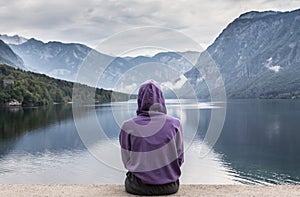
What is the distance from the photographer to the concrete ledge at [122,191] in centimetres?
837

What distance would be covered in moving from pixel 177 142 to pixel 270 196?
2.67 m

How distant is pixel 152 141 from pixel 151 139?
0.13ft

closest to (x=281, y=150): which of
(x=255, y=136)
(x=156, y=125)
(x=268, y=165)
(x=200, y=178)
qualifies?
(x=268, y=165)

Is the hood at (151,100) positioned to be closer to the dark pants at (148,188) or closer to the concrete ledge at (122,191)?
the dark pants at (148,188)

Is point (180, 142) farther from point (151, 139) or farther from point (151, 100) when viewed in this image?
point (151, 100)

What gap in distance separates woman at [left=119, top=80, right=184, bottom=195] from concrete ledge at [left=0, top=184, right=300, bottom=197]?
102 centimetres

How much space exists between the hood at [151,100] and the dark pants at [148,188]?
1378 millimetres

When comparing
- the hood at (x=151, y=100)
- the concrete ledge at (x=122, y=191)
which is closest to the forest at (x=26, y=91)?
the concrete ledge at (x=122, y=191)

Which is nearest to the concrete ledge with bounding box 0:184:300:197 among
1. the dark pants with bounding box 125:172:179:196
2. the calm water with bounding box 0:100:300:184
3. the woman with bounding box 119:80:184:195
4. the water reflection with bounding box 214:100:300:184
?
the dark pants with bounding box 125:172:179:196

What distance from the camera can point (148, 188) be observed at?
725cm

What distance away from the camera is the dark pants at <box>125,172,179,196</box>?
285 inches

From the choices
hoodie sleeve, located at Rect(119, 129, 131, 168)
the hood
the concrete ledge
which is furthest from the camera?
the concrete ledge

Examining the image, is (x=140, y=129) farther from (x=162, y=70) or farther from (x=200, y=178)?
(x=200, y=178)

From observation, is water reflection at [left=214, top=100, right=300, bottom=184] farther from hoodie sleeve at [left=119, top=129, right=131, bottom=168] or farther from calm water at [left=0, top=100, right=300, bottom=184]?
hoodie sleeve at [left=119, top=129, right=131, bottom=168]
